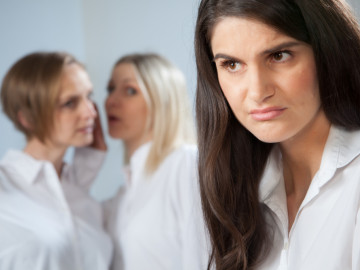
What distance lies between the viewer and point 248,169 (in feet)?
3.81

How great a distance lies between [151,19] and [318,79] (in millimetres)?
1486

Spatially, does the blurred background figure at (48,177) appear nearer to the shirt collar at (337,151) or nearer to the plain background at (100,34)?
the plain background at (100,34)

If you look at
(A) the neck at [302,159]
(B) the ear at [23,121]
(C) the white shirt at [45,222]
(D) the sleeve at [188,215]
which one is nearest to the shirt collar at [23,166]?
(C) the white shirt at [45,222]

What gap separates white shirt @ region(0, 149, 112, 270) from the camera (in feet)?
4.74

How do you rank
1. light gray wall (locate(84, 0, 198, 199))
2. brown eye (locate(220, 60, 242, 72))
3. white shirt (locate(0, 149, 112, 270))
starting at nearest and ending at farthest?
brown eye (locate(220, 60, 242, 72)) → white shirt (locate(0, 149, 112, 270)) → light gray wall (locate(84, 0, 198, 199))

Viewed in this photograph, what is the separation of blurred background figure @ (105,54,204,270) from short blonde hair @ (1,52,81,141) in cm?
31

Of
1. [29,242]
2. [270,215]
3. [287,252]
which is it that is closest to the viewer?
[287,252]

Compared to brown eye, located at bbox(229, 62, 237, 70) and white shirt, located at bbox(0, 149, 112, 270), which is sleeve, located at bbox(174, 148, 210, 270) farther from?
brown eye, located at bbox(229, 62, 237, 70)

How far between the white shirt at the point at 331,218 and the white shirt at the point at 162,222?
0.59 metres

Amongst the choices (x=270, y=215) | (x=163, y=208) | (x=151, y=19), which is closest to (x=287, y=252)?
(x=270, y=215)

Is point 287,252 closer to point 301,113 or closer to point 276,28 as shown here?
point 301,113

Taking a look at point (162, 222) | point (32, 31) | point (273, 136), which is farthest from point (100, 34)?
point (273, 136)

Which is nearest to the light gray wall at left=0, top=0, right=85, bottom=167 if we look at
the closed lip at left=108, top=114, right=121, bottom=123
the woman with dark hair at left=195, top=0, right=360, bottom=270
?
the closed lip at left=108, top=114, right=121, bottom=123

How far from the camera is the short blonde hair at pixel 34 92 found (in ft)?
5.38
